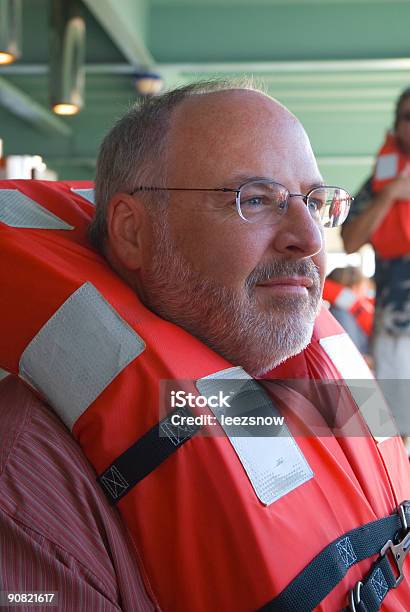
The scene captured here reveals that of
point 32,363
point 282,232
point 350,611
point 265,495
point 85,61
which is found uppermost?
point 85,61

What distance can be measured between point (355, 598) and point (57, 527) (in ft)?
1.15

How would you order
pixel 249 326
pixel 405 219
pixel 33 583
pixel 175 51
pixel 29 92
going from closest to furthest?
pixel 33 583, pixel 249 326, pixel 405 219, pixel 175 51, pixel 29 92

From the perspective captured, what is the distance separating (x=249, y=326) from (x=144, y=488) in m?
0.29

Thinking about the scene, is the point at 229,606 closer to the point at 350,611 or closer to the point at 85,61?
the point at 350,611

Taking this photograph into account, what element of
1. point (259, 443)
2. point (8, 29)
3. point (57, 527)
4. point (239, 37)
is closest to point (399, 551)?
point (259, 443)

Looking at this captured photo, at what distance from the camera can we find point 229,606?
37.0 inches

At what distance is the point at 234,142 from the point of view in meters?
1.18

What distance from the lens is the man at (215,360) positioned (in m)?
0.96

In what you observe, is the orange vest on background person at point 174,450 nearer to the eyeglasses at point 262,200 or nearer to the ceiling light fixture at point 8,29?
the eyeglasses at point 262,200

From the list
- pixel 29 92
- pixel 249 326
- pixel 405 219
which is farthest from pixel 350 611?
pixel 29 92

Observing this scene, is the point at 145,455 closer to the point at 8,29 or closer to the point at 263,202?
the point at 263,202

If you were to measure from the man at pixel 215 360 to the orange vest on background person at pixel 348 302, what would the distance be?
162 inches

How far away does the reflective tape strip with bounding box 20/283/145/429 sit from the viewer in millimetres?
1025

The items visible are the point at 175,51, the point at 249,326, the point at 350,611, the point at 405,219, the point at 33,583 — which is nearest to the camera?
the point at 33,583
